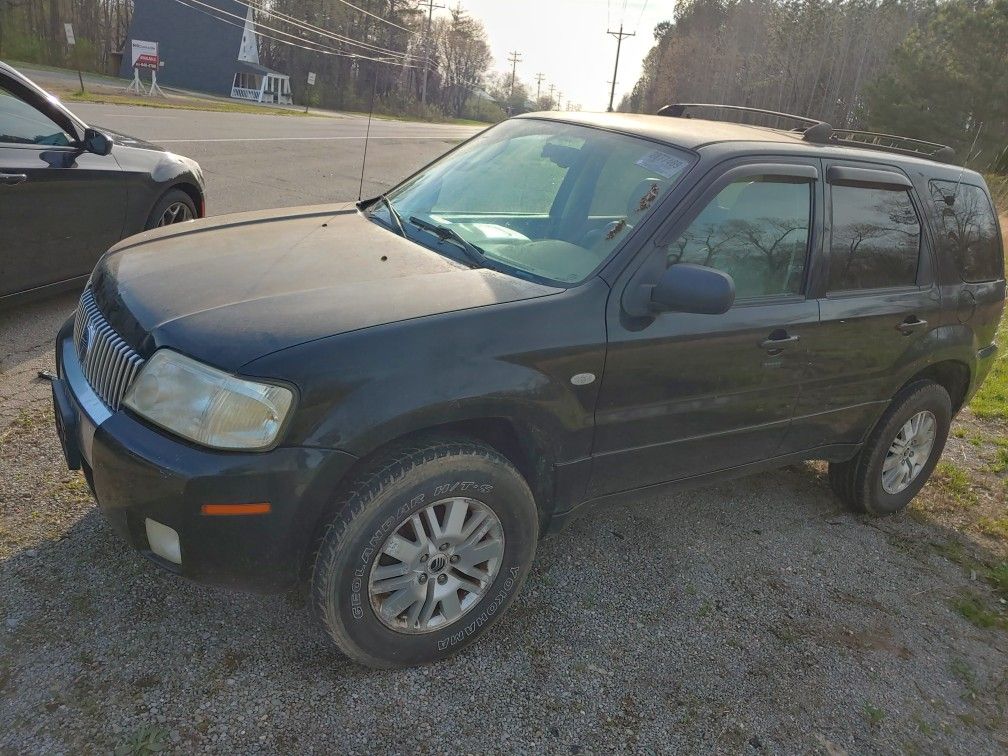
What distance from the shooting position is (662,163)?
3.08m

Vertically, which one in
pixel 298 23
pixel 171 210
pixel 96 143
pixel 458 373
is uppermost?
pixel 298 23

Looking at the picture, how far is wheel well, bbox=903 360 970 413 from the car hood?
2515 millimetres

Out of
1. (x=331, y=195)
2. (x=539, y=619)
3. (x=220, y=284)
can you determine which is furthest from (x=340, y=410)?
(x=331, y=195)

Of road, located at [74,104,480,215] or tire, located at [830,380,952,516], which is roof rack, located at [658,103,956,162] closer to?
tire, located at [830,380,952,516]

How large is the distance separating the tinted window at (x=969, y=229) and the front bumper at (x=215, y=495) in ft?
10.7

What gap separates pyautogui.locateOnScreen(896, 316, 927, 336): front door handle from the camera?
12.0ft

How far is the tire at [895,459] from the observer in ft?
Answer: 13.1

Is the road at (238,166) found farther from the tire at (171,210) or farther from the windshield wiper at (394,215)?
the windshield wiper at (394,215)

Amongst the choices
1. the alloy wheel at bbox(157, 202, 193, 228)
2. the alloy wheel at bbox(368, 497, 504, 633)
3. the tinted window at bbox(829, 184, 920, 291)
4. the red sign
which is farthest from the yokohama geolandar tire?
the red sign

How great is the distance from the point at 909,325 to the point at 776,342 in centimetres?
97

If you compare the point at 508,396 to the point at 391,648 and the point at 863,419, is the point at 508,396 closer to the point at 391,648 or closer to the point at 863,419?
the point at 391,648

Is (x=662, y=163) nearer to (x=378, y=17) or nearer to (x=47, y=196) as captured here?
(x=47, y=196)

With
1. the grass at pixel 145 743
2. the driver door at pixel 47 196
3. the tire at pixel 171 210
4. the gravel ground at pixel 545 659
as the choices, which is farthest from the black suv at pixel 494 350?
the tire at pixel 171 210

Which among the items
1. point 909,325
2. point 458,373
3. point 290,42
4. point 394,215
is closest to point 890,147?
point 909,325
